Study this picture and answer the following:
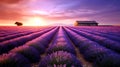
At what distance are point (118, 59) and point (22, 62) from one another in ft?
8.44

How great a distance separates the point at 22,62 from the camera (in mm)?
4504

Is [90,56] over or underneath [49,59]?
underneath

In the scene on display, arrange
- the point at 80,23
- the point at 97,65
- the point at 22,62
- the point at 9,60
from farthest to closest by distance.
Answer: the point at 80,23
the point at 97,65
the point at 22,62
the point at 9,60

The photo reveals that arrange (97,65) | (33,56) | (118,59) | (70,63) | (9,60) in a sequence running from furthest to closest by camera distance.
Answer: (33,56) → (97,65) → (118,59) → (9,60) → (70,63)

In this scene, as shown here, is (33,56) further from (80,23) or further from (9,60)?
(80,23)

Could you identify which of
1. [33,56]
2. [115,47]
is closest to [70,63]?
[33,56]

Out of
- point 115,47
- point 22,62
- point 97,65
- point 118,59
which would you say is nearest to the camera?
point 22,62

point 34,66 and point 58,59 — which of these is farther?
point 34,66

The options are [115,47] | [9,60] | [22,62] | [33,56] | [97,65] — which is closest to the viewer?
[9,60]

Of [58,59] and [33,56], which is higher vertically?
[58,59]

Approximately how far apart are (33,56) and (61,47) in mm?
1100

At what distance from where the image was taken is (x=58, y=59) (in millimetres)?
3984

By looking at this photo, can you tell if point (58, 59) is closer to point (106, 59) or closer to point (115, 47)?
point (106, 59)

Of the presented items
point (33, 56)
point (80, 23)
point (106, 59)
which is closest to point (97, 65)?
point (106, 59)
